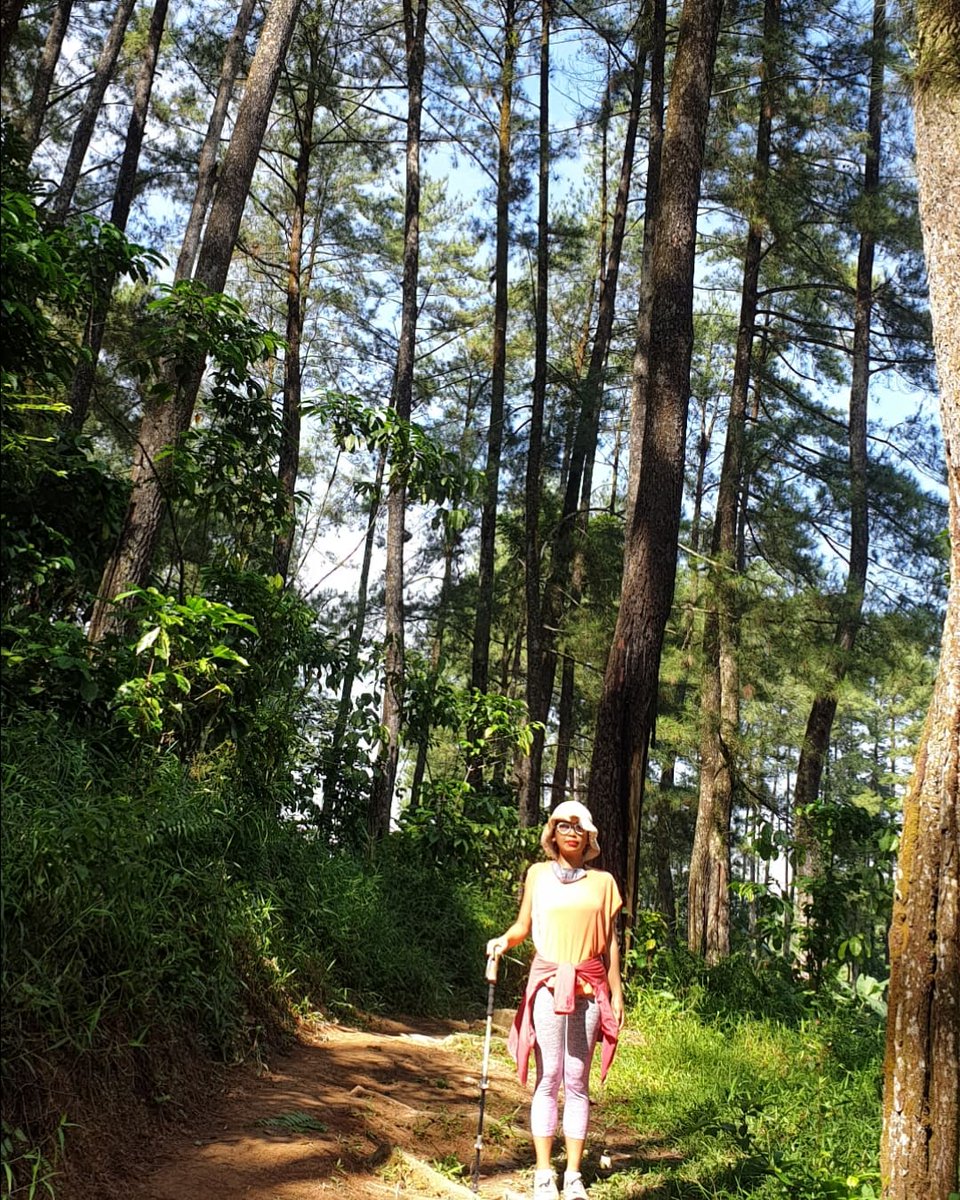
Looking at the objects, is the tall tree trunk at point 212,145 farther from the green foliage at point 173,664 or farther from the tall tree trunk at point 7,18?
the tall tree trunk at point 7,18

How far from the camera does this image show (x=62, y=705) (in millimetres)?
5672

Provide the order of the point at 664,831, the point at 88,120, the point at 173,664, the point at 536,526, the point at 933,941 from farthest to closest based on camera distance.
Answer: the point at 664,831 → the point at 536,526 → the point at 88,120 → the point at 173,664 → the point at 933,941

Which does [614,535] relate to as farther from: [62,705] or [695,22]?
[62,705]

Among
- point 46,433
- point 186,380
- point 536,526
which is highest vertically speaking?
point 536,526

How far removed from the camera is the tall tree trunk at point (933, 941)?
11.4 ft

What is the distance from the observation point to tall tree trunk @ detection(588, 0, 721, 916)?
7.87 meters

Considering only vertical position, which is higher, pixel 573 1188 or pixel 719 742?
pixel 719 742

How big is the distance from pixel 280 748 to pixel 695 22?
22.2 ft

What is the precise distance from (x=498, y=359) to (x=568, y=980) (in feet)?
39.0

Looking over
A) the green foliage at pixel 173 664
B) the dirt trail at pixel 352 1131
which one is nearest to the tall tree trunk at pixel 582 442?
the green foliage at pixel 173 664

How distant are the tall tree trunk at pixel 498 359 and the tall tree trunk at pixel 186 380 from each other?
6.64m

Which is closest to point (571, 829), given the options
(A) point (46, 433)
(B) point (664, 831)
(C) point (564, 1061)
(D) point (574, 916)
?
(D) point (574, 916)

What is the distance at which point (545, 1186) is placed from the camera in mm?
3820

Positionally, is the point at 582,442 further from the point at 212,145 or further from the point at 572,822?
the point at 572,822
